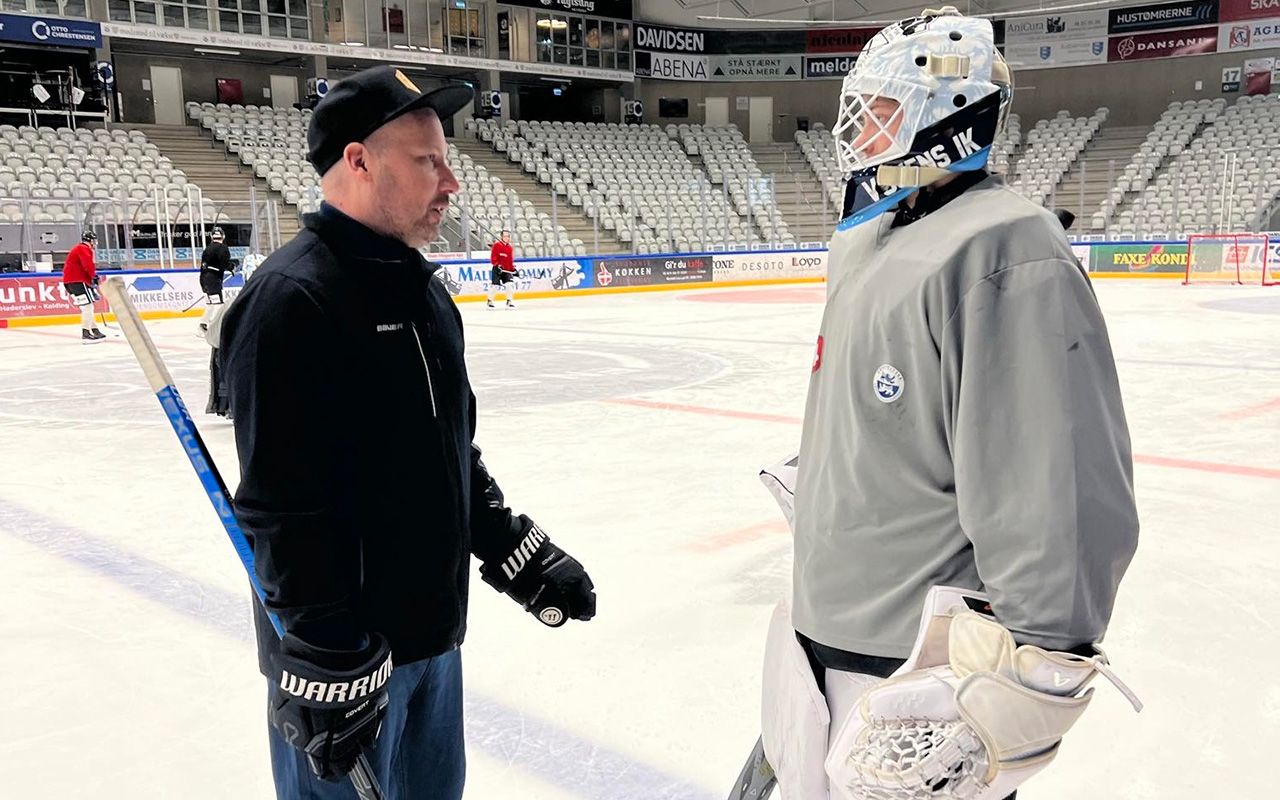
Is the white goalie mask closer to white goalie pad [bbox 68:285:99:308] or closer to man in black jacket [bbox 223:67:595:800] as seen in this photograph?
man in black jacket [bbox 223:67:595:800]

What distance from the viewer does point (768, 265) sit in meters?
23.5

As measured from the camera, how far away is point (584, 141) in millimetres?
30000

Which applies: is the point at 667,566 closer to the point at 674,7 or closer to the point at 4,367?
the point at 4,367

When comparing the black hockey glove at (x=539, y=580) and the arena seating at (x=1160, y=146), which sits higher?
the arena seating at (x=1160, y=146)

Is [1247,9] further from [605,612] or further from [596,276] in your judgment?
[605,612]

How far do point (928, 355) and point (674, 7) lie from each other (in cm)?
3396

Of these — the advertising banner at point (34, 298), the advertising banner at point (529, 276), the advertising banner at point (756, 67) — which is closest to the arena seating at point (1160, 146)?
the advertising banner at point (756, 67)

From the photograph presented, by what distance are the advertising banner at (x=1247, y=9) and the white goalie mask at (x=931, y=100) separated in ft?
110

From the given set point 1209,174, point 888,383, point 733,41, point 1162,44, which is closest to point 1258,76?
point 1162,44

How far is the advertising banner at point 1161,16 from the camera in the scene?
29.2 meters

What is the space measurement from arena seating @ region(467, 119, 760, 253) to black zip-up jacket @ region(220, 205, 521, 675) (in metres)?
20.6

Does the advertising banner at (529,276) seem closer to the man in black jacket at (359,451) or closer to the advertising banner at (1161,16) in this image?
the man in black jacket at (359,451)

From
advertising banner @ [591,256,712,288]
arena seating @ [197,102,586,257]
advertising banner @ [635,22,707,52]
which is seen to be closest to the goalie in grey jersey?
arena seating @ [197,102,586,257]

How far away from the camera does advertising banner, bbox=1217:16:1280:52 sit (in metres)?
28.7
